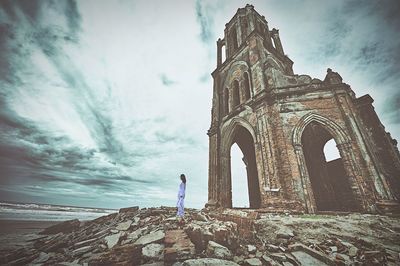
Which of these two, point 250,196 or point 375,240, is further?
point 250,196

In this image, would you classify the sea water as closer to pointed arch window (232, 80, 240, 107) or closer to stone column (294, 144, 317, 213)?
pointed arch window (232, 80, 240, 107)

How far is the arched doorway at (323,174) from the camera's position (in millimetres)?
12344

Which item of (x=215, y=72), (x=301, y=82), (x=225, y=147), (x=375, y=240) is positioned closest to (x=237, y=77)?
(x=215, y=72)

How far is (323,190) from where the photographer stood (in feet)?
41.8

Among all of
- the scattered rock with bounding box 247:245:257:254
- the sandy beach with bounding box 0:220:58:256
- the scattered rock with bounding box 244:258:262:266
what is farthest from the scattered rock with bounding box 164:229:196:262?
the sandy beach with bounding box 0:220:58:256

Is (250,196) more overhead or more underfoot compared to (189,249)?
more overhead

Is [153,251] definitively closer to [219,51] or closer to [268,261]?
[268,261]

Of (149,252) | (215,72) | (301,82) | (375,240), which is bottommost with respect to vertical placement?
(149,252)

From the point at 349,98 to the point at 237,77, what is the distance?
7.12 metres

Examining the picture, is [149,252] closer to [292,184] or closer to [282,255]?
[282,255]

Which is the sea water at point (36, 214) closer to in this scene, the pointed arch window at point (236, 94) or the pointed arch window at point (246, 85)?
the pointed arch window at point (236, 94)

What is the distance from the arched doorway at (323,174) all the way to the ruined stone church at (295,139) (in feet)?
0.20

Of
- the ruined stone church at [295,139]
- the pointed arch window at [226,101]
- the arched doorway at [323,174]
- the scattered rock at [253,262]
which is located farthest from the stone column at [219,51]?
the scattered rock at [253,262]

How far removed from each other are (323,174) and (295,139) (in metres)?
6.56
